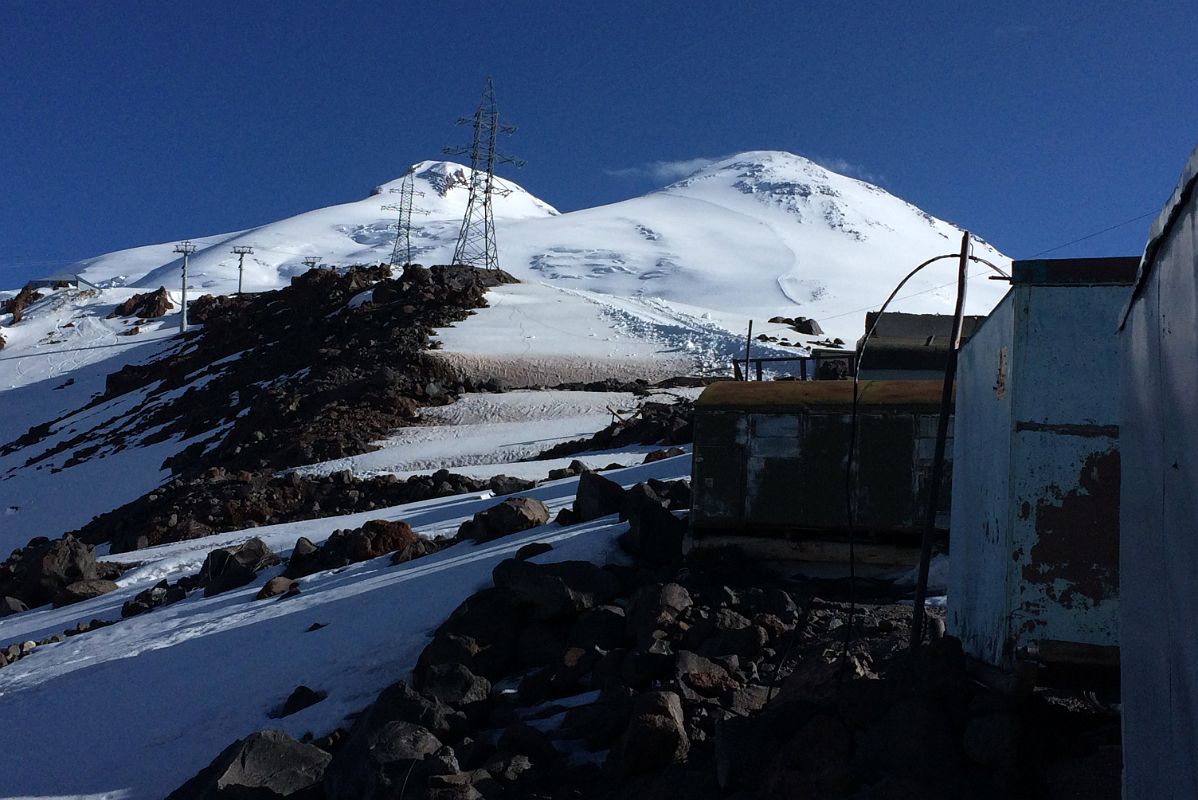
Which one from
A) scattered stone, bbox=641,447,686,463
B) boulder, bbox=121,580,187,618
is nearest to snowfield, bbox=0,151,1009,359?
scattered stone, bbox=641,447,686,463

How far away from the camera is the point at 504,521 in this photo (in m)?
12.9

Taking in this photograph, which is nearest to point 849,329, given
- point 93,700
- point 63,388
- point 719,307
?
point 719,307

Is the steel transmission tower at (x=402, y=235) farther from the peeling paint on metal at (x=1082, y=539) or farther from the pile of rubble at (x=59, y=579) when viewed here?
the peeling paint on metal at (x=1082, y=539)

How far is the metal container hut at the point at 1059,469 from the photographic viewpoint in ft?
16.6

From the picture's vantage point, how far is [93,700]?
33.9 feet

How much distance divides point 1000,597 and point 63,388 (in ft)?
190

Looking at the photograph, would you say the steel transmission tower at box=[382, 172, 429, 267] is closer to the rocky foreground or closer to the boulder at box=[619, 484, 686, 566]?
the boulder at box=[619, 484, 686, 566]

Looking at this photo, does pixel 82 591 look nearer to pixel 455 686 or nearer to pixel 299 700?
pixel 299 700

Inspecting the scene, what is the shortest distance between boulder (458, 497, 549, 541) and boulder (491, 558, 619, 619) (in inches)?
133

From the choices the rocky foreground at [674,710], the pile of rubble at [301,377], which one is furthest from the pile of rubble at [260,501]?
the rocky foreground at [674,710]

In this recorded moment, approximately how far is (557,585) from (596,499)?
351 cm

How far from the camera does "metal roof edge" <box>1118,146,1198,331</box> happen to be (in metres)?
2.04

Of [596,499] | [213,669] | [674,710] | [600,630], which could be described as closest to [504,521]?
[596,499]

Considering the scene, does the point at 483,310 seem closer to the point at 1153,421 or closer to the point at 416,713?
the point at 416,713
